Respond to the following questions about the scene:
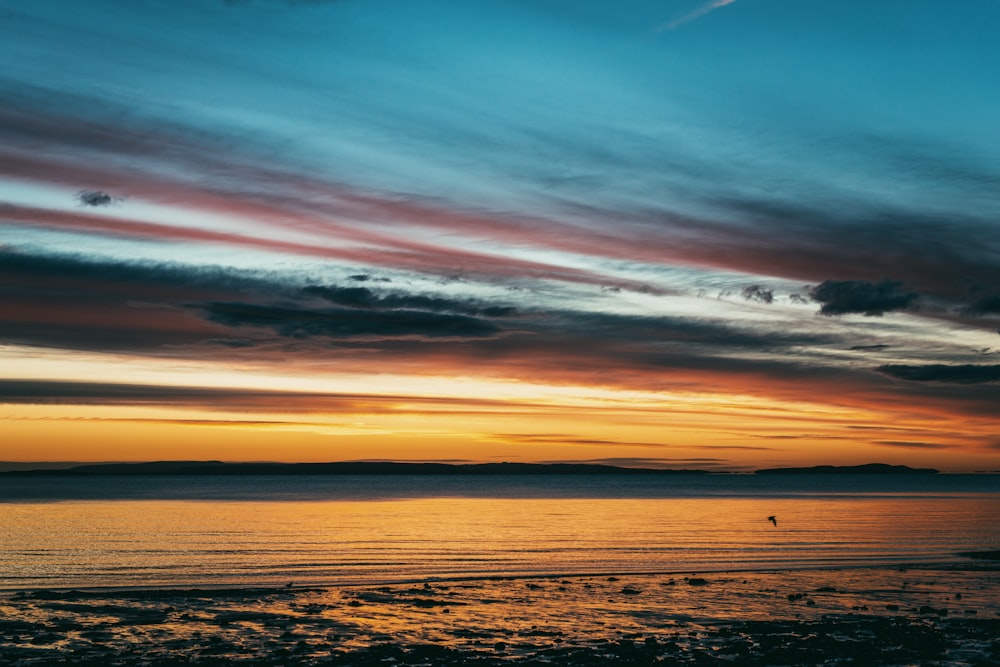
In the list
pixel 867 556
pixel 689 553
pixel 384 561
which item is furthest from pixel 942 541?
pixel 384 561

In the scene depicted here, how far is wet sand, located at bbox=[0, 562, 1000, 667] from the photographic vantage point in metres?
30.7

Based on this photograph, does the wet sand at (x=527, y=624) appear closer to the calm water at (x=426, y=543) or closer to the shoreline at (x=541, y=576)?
the shoreline at (x=541, y=576)

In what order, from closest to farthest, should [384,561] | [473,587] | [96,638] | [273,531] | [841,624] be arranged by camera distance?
[96,638], [841,624], [473,587], [384,561], [273,531]

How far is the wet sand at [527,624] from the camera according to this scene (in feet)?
101

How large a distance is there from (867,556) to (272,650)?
51.2 metres

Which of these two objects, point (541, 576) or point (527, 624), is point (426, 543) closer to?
point (541, 576)

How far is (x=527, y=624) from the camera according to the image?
37688 millimetres

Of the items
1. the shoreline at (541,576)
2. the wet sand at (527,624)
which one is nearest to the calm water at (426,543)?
the shoreline at (541,576)

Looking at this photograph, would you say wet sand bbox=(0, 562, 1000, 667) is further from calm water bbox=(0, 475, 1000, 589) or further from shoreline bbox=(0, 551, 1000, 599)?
calm water bbox=(0, 475, 1000, 589)

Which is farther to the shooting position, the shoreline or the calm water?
the calm water

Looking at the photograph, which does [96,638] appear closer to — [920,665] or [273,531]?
[920,665]

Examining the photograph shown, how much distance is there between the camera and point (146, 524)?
331 feet

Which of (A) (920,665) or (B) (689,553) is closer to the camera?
(A) (920,665)

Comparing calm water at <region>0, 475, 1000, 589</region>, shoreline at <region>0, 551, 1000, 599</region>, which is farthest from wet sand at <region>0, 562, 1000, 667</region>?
calm water at <region>0, 475, 1000, 589</region>
